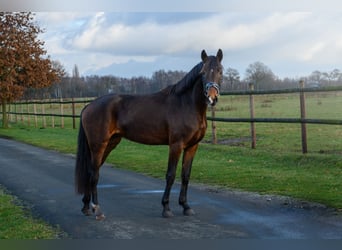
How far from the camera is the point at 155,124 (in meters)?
6.29

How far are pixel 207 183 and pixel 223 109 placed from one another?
2177 centimetres

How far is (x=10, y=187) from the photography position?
8500 mm

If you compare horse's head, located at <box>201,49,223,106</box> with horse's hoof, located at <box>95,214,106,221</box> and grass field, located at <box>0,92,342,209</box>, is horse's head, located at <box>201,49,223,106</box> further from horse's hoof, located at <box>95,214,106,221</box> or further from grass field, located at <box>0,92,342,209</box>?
grass field, located at <box>0,92,342,209</box>

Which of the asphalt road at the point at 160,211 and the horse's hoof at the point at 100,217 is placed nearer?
the asphalt road at the point at 160,211

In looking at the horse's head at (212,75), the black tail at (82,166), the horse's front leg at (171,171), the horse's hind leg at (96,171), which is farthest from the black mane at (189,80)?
the black tail at (82,166)

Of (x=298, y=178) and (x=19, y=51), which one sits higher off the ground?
(x=19, y=51)

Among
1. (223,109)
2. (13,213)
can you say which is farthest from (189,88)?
(223,109)

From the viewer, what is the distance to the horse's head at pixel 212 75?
5.67m

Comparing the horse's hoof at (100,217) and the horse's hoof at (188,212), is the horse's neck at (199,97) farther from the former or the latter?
the horse's hoof at (100,217)

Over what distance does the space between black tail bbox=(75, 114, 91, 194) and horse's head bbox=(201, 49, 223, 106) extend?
1978mm

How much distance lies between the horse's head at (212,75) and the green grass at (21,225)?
2.37m

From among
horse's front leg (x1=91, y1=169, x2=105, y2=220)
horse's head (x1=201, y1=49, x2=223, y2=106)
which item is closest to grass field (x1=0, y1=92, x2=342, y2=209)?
horse's head (x1=201, y1=49, x2=223, y2=106)

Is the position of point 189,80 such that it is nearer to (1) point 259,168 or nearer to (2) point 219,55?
(2) point 219,55

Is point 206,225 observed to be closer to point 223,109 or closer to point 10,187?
point 10,187
